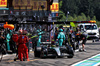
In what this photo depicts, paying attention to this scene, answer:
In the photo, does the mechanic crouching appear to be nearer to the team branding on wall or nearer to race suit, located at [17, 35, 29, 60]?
race suit, located at [17, 35, 29, 60]

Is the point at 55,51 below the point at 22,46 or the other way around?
below

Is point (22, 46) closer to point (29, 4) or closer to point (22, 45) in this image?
point (22, 45)

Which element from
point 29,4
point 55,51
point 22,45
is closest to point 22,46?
point 22,45

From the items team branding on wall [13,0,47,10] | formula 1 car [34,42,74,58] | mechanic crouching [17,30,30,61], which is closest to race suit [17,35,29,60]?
mechanic crouching [17,30,30,61]

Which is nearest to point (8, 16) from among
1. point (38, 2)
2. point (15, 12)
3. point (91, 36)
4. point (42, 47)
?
point (15, 12)

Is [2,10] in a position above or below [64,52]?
above

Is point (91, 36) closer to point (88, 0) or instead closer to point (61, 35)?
point (61, 35)

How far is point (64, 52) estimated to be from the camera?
1897cm

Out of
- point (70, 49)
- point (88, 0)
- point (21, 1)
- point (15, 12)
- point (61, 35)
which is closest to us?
point (70, 49)

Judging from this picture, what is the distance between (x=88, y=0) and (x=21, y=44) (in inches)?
5685

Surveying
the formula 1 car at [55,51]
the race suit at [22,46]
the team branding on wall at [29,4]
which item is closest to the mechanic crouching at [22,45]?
the race suit at [22,46]

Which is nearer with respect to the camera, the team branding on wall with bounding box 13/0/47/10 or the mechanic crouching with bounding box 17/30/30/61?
the mechanic crouching with bounding box 17/30/30/61

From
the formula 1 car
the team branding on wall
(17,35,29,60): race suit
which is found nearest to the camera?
(17,35,29,60): race suit

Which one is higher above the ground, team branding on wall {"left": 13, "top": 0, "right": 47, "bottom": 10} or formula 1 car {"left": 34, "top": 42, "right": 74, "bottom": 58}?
team branding on wall {"left": 13, "top": 0, "right": 47, "bottom": 10}
